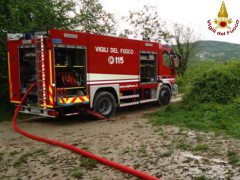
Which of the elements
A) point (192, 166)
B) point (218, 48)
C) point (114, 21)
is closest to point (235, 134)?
point (192, 166)

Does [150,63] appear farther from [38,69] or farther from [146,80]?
[38,69]

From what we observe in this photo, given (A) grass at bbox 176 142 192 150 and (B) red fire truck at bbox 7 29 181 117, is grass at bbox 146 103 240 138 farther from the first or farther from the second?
(B) red fire truck at bbox 7 29 181 117

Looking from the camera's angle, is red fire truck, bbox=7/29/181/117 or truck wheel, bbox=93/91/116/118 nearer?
red fire truck, bbox=7/29/181/117

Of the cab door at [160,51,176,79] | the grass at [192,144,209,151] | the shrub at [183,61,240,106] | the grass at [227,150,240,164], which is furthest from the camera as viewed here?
the cab door at [160,51,176,79]

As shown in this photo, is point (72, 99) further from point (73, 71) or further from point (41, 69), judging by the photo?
point (41, 69)

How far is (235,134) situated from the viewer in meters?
5.95

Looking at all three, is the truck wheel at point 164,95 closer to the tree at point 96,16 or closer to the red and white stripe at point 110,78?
the red and white stripe at point 110,78

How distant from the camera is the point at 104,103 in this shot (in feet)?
30.1

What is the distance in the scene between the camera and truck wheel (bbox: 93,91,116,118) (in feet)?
28.8

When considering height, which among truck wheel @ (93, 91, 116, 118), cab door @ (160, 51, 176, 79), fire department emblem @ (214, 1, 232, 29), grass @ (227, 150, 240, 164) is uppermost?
fire department emblem @ (214, 1, 232, 29)

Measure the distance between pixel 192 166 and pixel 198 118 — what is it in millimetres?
3798

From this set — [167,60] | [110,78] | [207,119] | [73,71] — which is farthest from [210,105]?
[73,71]

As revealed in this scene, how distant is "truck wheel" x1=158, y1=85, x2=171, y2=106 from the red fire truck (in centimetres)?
154

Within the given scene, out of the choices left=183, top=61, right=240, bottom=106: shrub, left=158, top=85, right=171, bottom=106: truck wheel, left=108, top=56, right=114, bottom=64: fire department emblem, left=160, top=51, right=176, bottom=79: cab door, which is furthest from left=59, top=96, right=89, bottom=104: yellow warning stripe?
left=160, top=51, right=176, bottom=79: cab door
